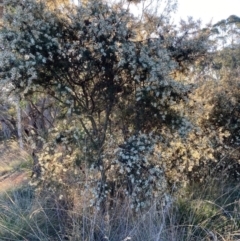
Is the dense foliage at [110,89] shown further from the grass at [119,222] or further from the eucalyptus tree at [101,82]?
the grass at [119,222]

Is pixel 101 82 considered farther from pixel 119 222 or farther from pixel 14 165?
pixel 14 165

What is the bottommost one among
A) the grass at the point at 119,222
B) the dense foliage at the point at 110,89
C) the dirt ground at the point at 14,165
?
the grass at the point at 119,222

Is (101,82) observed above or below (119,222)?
above

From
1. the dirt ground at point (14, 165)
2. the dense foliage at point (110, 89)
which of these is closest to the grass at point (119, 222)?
the dense foliage at point (110, 89)

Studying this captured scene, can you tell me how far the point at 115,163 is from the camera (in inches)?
220

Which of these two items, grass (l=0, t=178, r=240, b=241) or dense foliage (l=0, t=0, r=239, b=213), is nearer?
grass (l=0, t=178, r=240, b=241)

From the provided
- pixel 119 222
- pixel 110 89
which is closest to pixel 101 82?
pixel 110 89

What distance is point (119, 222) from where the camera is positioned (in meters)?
4.82

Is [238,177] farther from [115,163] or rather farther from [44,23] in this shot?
[44,23]

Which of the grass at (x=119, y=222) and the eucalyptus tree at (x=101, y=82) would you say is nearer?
the grass at (x=119, y=222)

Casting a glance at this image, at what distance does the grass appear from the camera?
14.7 ft

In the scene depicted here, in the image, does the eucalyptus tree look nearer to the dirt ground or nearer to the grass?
the grass

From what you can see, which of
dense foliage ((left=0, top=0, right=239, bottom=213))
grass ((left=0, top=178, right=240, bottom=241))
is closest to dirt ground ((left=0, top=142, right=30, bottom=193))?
dense foliage ((left=0, top=0, right=239, bottom=213))

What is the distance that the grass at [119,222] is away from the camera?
14.7 ft
